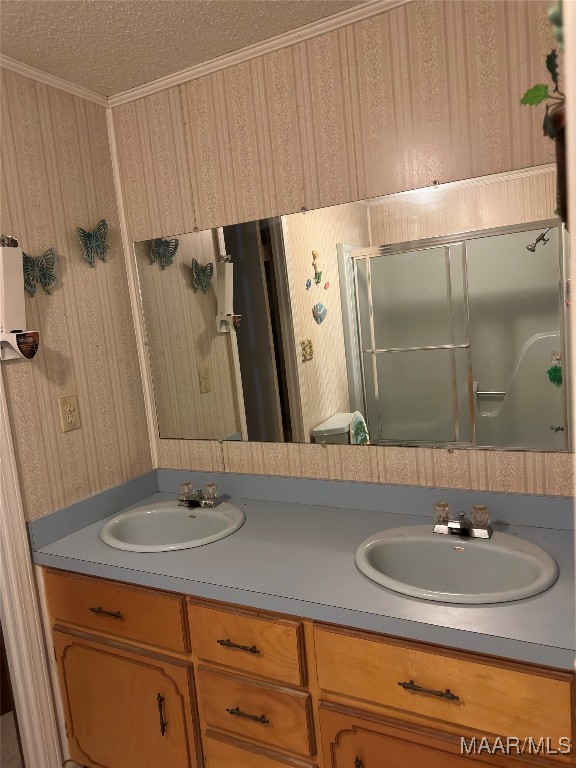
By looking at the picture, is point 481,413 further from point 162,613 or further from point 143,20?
point 143,20

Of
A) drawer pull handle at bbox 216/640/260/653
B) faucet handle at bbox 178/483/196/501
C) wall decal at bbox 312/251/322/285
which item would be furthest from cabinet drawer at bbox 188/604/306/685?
wall decal at bbox 312/251/322/285

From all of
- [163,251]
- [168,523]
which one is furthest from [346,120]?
[168,523]

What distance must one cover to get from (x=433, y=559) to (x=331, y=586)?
0.34m

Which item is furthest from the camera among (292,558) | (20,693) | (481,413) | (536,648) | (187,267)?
(187,267)

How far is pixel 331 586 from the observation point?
1388 millimetres

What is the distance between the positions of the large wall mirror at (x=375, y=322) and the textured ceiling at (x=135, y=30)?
20.9 inches

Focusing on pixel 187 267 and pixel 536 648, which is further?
pixel 187 267

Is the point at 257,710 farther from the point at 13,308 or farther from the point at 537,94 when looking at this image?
the point at 537,94

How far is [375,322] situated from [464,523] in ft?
2.04

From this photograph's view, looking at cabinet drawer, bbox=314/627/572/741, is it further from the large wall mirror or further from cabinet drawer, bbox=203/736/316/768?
the large wall mirror

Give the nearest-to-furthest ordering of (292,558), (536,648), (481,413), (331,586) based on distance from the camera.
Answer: (536,648) < (331,586) < (292,558) < (481,413)

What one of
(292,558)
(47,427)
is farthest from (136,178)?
(292,558)

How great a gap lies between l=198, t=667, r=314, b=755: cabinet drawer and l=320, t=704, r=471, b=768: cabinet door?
6cm

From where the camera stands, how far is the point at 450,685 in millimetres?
1202
